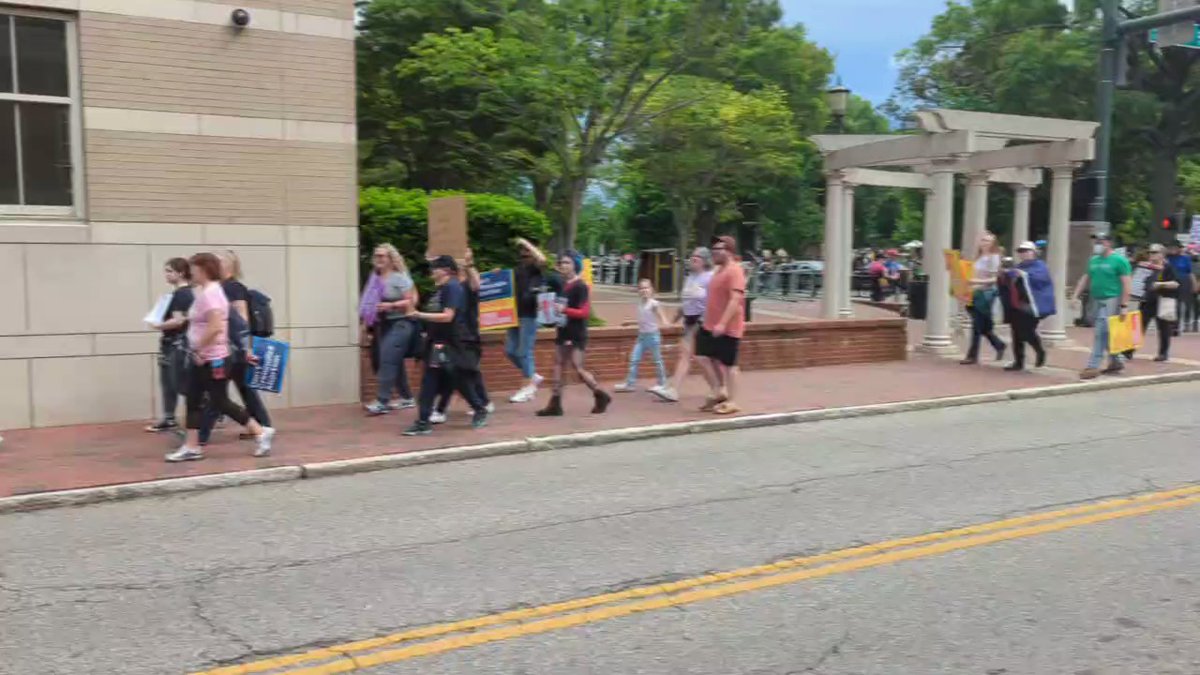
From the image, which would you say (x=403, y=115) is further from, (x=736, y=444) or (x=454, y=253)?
(x=736, y=444)

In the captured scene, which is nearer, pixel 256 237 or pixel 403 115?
pixel 256 237

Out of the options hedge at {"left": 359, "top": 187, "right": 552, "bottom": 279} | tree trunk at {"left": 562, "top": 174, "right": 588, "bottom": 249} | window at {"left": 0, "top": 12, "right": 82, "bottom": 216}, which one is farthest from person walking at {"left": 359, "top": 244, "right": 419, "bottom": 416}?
tree trunk at {"left": 562, "top": 174, "right": 588, "bottom": 249}

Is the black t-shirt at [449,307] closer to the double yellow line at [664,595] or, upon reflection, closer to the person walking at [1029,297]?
the double yellow line at [664,595]

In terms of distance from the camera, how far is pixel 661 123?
74.3 ft

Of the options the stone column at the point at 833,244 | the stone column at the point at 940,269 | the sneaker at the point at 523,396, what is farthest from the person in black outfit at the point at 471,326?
the stone column at the point at 833,244

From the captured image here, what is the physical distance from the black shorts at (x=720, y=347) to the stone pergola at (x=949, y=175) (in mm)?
6561

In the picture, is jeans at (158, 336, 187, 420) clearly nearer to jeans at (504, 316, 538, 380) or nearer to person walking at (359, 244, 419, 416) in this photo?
person walking at (359, 244, 419, 416)

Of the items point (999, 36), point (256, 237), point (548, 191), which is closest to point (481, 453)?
point (256, 237)

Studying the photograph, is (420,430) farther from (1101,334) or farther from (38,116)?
(1101,334)

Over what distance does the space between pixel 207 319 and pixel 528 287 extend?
376cm

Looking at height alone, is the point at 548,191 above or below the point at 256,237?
above

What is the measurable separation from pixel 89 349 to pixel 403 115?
530 inches

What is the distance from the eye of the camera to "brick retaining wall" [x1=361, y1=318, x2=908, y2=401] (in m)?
11.6

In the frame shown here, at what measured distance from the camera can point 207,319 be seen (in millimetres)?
7566
